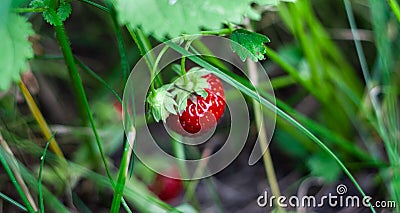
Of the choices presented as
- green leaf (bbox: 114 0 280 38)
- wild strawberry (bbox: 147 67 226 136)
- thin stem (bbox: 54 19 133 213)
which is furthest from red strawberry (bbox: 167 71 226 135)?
green leaf (bbox: 114 0 280 38)

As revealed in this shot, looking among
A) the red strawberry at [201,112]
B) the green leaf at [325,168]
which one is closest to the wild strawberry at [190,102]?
the red strawberry at [201,112]

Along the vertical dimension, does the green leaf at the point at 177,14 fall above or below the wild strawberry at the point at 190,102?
below

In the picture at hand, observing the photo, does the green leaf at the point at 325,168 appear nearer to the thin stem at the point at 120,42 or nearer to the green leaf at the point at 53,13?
the thin stem at the point at 120,42

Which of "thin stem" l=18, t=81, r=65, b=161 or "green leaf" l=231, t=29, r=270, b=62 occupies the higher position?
"thin stem" l=18, t=81, r=65, b=161

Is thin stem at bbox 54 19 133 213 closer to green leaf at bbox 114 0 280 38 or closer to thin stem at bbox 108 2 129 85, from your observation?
thin stem at bbox 108 2 129 85

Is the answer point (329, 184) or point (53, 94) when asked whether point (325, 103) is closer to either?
point (329, 184)

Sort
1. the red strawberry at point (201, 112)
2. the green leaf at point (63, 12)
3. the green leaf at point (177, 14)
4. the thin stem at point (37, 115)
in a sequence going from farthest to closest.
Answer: the thin stem at point (37, 115) < the red strawberry at point (201, 112) < the green leaf at point (63, 12) < the green leaf at point (177, 14)
